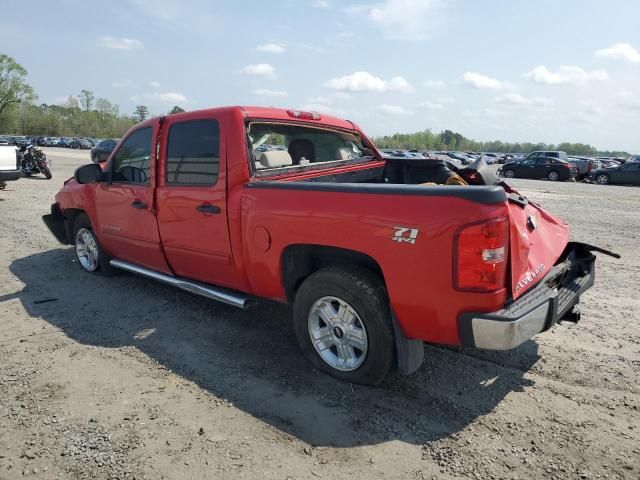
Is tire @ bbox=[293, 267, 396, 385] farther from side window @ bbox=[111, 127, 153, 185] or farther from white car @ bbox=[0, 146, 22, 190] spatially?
white car @ bbox=[0, 146, 22, 190]

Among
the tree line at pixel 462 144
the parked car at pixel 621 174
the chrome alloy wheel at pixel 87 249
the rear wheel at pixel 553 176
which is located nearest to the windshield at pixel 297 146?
the chrome alloy wheel at pixel 87 249

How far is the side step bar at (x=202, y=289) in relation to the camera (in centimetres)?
389

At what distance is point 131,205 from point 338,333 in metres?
2.79

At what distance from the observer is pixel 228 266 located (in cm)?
398

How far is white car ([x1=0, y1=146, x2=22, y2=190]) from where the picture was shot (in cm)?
1298

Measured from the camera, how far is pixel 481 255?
2602 millimetres

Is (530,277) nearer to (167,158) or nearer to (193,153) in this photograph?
(193,153)

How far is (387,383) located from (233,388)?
1091 millimetres

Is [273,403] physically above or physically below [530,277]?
below

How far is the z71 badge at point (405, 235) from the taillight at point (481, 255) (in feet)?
0.80

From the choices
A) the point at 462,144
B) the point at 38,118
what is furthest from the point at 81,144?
the point at 462,144

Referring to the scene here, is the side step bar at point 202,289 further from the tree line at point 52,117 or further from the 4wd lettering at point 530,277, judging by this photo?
the tree line at point 52,117

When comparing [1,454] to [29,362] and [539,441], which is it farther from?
[539,441]

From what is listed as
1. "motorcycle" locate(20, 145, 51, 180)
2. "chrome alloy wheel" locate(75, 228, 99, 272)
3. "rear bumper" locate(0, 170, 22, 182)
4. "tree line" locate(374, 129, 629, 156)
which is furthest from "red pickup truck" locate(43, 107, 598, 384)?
"tree line" locate(374, 129, 629, 156)
